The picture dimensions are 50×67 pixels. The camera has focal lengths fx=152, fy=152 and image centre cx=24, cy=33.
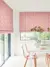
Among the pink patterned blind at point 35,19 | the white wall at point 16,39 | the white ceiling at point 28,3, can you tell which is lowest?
the white wall at point 16,39

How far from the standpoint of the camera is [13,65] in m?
6.55

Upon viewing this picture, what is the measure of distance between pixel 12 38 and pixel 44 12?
98.3 inches

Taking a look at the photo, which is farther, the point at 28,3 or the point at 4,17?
the point at 28,3

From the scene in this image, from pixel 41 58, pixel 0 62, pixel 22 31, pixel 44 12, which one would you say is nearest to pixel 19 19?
pixel 22 31

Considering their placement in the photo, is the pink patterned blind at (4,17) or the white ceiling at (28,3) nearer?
the pink patterned blind at (4,17)

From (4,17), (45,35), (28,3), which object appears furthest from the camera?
(45,35)

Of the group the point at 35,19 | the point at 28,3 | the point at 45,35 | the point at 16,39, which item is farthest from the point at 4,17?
the point at 45,35

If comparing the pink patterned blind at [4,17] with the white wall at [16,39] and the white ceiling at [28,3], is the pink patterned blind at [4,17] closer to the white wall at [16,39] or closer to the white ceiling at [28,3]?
the white ceiling at [28,3]

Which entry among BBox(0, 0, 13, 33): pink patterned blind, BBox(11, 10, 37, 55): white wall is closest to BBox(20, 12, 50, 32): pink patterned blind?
BBox(11, 10, 37, 55): white wall

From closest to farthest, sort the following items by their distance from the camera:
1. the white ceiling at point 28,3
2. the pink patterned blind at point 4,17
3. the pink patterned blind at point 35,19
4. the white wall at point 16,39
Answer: the pink patterned blind at point 4,17 < the white ceiling at point 28,3 < the white wall at point 16,39 < the pink patterned blind at point 35,19

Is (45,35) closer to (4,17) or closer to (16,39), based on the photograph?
(16,39)

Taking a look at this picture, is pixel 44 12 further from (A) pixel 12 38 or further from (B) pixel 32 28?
(A) pixel 12 38

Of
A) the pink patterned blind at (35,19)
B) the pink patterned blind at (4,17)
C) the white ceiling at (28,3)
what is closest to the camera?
the pink patterned blind at (4,17)

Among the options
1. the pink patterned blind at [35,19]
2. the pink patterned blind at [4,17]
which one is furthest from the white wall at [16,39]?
the pink patterned blind at [4,17]
